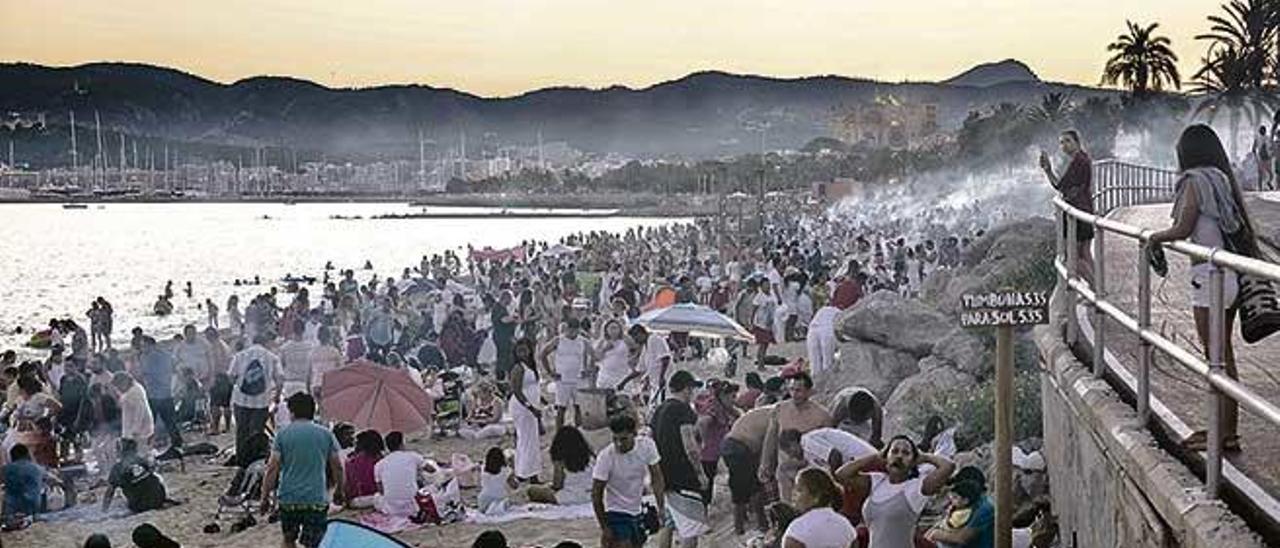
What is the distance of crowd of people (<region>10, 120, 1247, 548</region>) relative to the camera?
329 inches

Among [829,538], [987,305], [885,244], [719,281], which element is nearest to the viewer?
[987,305]

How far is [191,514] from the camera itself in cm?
1338

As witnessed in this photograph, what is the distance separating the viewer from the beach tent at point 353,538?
16.9 feet

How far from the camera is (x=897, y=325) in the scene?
1512 cm

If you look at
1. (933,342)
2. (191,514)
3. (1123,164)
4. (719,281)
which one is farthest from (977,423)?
(719,281)

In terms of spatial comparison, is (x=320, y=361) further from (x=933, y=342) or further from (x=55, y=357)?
(x=933, y=342)

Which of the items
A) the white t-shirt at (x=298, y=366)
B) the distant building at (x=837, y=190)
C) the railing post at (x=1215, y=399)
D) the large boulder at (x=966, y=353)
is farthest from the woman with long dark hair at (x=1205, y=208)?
the distant building at (x=837, y=190)

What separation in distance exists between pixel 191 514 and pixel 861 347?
21.4 feet

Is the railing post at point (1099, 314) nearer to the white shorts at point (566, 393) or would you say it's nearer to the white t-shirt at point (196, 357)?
the white shorts at point (566, 393)

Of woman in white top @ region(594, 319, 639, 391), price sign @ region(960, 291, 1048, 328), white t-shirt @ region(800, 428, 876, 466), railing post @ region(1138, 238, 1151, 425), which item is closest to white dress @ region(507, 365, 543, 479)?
woman in white top @ region(594, 319, 639, 391)

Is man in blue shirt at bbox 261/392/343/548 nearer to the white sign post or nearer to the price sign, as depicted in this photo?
the white sign post

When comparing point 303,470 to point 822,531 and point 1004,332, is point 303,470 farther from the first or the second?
point 1004,332

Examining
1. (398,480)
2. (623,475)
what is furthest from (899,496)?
(398,480)

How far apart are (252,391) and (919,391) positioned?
20.3 feet
